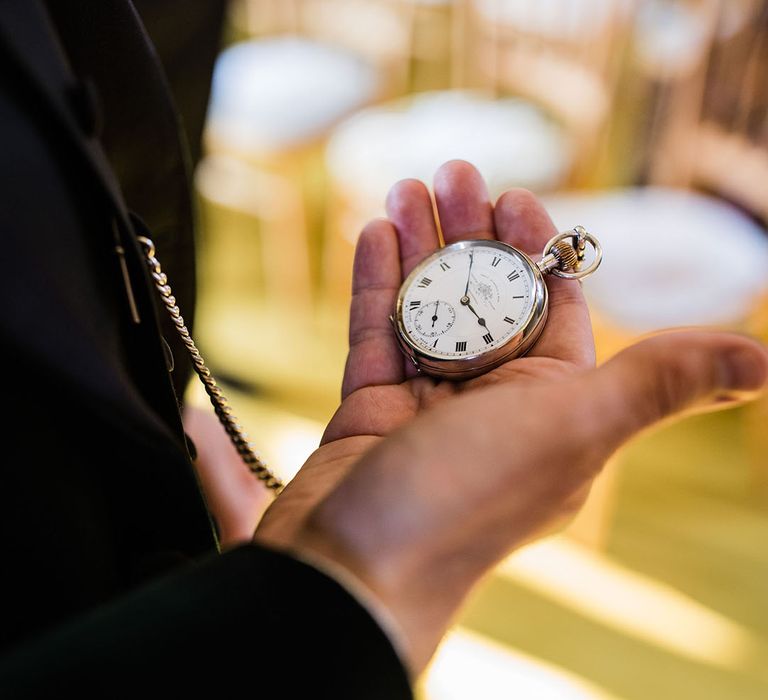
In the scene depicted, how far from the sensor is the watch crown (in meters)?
0.93

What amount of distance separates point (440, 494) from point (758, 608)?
1.33 m

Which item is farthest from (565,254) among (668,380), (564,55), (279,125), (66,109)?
(279,125)

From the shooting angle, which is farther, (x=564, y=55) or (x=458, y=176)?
(x=564, y=55)

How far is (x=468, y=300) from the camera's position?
98 cm

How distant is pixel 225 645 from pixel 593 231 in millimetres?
1288

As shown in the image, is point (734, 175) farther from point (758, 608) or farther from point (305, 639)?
point (305, 639)

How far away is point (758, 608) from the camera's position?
1585 mm

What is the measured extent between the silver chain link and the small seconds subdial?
9.8 inches

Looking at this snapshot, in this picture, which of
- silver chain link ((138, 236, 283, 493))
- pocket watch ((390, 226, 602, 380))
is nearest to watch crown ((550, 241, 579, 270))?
pocket watch ((390, 226, 602, 380))

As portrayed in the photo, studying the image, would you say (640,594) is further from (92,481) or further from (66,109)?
(66,109)

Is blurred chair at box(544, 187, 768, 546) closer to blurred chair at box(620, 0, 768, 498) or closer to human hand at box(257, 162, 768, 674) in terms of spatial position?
blurred chair at box(620, 0, 768, 498)

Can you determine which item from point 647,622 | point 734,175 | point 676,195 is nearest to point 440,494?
point 647,622

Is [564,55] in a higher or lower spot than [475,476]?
higher

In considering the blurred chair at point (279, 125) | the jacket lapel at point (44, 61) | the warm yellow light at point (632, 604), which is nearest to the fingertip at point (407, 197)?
the jacket lapel at point (44, 61)
